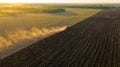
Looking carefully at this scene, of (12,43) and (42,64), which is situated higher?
(42,64)

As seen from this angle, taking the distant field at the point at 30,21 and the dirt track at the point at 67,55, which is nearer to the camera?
the dirt track at the point at 67,55

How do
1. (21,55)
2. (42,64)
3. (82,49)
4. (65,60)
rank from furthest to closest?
(82,49) < (21,55) < (65,60) < (42,64)

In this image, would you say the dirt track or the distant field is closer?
the dirt track

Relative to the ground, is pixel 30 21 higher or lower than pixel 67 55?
lower

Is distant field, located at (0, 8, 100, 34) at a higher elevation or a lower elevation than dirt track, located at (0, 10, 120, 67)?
lower

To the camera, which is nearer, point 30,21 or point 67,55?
point 67,55

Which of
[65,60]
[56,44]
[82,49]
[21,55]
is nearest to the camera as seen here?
[65,60]

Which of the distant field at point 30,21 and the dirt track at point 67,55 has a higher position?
the dirt track at point 67,55

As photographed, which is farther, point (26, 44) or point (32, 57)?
point (26, 44)

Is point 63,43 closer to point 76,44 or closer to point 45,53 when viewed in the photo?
point 76,44

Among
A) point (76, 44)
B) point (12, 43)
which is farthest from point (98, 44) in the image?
point (12, 43)
